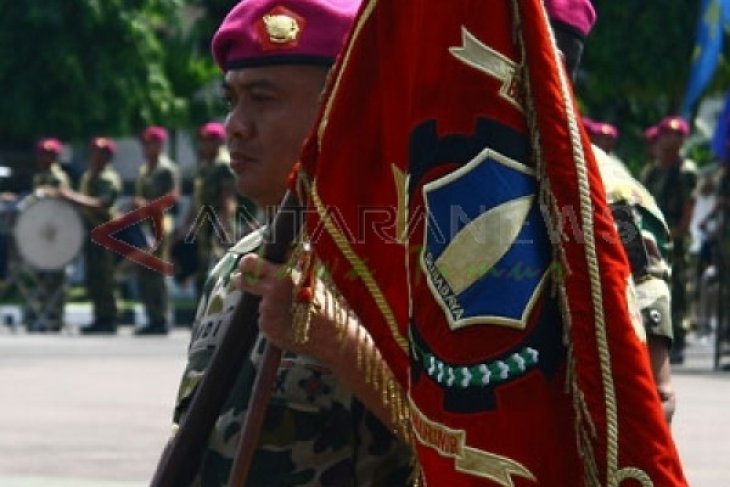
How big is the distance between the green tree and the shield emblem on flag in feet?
96.5

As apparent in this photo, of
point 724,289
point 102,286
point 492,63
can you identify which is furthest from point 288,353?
point 102,286

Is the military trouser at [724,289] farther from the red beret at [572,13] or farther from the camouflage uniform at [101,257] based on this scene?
the red beret at [572,13]

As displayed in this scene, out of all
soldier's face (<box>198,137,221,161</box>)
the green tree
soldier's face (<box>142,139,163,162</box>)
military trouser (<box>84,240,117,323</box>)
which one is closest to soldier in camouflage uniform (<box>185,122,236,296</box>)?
soldier's face (<box>198,137,221,161</box>)

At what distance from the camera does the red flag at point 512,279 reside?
292 cm

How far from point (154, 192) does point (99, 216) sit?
1359 mm

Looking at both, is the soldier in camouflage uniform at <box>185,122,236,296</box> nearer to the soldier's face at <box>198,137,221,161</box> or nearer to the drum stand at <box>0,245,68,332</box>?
the soldier's face at <box>198,137,221,161</box>

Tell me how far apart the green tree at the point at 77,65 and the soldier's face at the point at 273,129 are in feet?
93.7

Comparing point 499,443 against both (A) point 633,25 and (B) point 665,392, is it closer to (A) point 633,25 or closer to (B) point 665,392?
(B) point 665,392

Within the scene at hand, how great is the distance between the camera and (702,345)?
2153 cm

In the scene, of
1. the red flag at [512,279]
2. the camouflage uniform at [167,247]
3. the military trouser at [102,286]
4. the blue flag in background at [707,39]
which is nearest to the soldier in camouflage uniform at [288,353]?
the red flag at [512,279]

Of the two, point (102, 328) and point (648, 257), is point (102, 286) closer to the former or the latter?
point (102, 328)

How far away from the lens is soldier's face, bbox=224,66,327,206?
3.80 m

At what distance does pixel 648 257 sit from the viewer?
3760 mm

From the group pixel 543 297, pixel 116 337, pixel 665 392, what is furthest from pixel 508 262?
pixel 116 337
